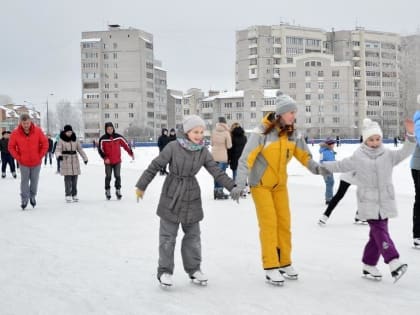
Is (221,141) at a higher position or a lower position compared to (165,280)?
Answer: higher

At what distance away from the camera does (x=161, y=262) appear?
5.06 metres

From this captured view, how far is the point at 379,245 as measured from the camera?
16.3 feet

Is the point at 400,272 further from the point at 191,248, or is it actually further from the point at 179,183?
the point at 179,183

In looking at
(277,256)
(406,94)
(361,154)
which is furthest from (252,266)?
(406,94)

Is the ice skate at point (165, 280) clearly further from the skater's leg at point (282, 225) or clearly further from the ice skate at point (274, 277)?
the skater's leg at point (282, 225)

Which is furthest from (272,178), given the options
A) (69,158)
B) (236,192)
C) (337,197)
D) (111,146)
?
(69,158)

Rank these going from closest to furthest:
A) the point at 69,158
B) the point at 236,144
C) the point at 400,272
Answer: the point at 400,272, the point at 69,158, the point at 236,144

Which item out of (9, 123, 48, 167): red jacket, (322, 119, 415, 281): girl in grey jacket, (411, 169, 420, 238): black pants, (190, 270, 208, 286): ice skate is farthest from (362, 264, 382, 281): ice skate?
(9, 123, 48, 167): red jacket

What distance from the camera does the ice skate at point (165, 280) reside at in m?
4.92

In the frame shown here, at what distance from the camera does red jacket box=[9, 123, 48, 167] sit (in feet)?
36.0

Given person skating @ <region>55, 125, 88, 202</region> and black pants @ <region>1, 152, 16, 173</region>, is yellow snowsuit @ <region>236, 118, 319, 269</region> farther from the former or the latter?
black pants @ <region>1, 152, 16, 173</region>

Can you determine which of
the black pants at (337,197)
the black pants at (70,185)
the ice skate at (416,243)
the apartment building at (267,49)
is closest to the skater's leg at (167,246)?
the ice skate at (416,243)

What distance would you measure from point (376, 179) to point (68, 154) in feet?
27.8

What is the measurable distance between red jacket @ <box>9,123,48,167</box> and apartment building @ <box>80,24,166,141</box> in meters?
100
